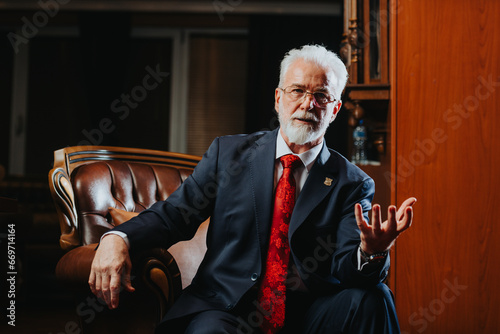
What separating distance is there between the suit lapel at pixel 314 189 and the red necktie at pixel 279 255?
3 centimetres

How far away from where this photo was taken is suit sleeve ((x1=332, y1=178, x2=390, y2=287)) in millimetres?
1302

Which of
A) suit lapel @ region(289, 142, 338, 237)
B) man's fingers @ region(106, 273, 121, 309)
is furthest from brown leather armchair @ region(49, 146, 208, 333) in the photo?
suit lapel @ region(289, 142, 338, 237)

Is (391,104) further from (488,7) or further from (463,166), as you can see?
(488,7)

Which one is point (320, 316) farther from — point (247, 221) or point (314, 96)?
point (314, 96)

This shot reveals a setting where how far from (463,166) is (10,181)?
158 inches

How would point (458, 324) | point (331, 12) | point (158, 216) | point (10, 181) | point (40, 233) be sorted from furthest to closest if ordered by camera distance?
1. point (331, 12)
2. point (10, 181)
3. point (40, 233)
4. point (458, 324)
5. point (158, 216)

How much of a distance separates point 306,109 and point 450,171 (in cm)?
102

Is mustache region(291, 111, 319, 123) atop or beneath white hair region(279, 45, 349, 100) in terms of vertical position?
beneath

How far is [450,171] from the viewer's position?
2234 mm

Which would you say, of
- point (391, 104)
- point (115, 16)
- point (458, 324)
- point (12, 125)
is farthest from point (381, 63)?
point (12, 125)

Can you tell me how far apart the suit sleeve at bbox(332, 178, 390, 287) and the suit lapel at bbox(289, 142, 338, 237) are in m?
0.08

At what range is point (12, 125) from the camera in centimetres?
520

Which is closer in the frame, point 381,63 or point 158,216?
point 158,216

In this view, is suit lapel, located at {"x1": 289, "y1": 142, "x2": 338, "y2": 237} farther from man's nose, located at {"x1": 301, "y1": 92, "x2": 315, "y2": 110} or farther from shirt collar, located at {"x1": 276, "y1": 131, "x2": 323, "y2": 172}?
man's nose, located at {"x1": 301, "y1": 92, "x2": 315, "y2": 110}
